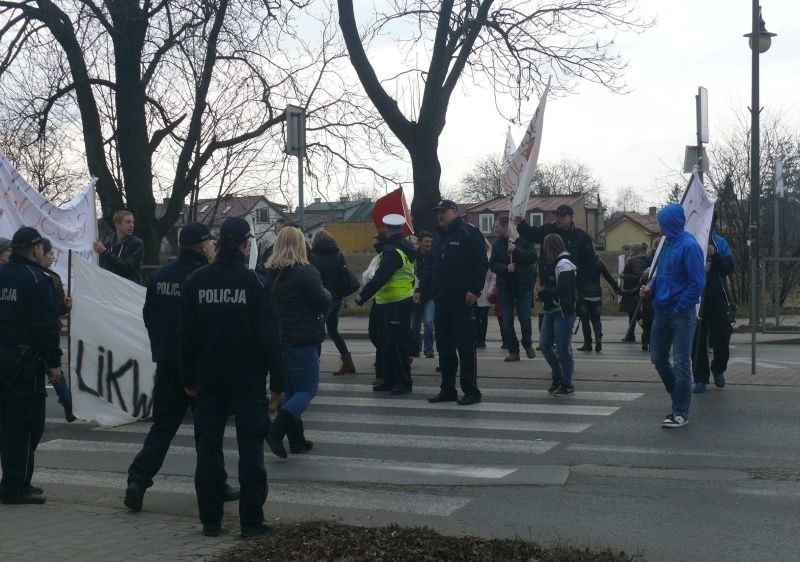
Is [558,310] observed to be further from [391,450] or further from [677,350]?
[391,450]

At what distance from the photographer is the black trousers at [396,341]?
11.8m

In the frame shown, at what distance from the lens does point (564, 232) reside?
42.7 feet

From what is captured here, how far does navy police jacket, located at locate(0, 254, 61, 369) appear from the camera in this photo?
23.4ft

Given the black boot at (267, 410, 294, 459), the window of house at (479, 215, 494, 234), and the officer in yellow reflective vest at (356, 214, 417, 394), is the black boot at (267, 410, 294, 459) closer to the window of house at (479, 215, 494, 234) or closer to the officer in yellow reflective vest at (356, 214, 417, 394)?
the officer in yellow reflective vest at (356, 214, 417, 394)

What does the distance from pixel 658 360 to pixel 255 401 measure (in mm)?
4461

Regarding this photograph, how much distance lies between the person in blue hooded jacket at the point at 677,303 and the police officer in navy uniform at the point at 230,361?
425 centimetres

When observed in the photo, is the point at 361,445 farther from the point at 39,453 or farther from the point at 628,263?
the point at 628,263

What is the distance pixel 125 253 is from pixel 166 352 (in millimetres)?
4101

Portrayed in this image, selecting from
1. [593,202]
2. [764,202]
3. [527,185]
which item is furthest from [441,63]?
[593,202]

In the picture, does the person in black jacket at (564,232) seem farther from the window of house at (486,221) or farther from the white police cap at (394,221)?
the window of house at (486,221)

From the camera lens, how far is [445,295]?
35.3 feet

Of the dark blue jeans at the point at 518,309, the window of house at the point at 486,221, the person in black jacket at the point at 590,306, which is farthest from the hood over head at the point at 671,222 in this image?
the window of house at the point at 486,221

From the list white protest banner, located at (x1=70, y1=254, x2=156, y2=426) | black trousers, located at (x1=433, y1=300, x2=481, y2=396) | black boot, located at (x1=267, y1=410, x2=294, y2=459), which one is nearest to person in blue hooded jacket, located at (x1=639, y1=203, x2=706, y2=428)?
black trousers, located at (x1=433, y1=300, x2=481, y2=396)

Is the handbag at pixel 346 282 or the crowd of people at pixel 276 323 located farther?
the handbag at pixel 346 282
